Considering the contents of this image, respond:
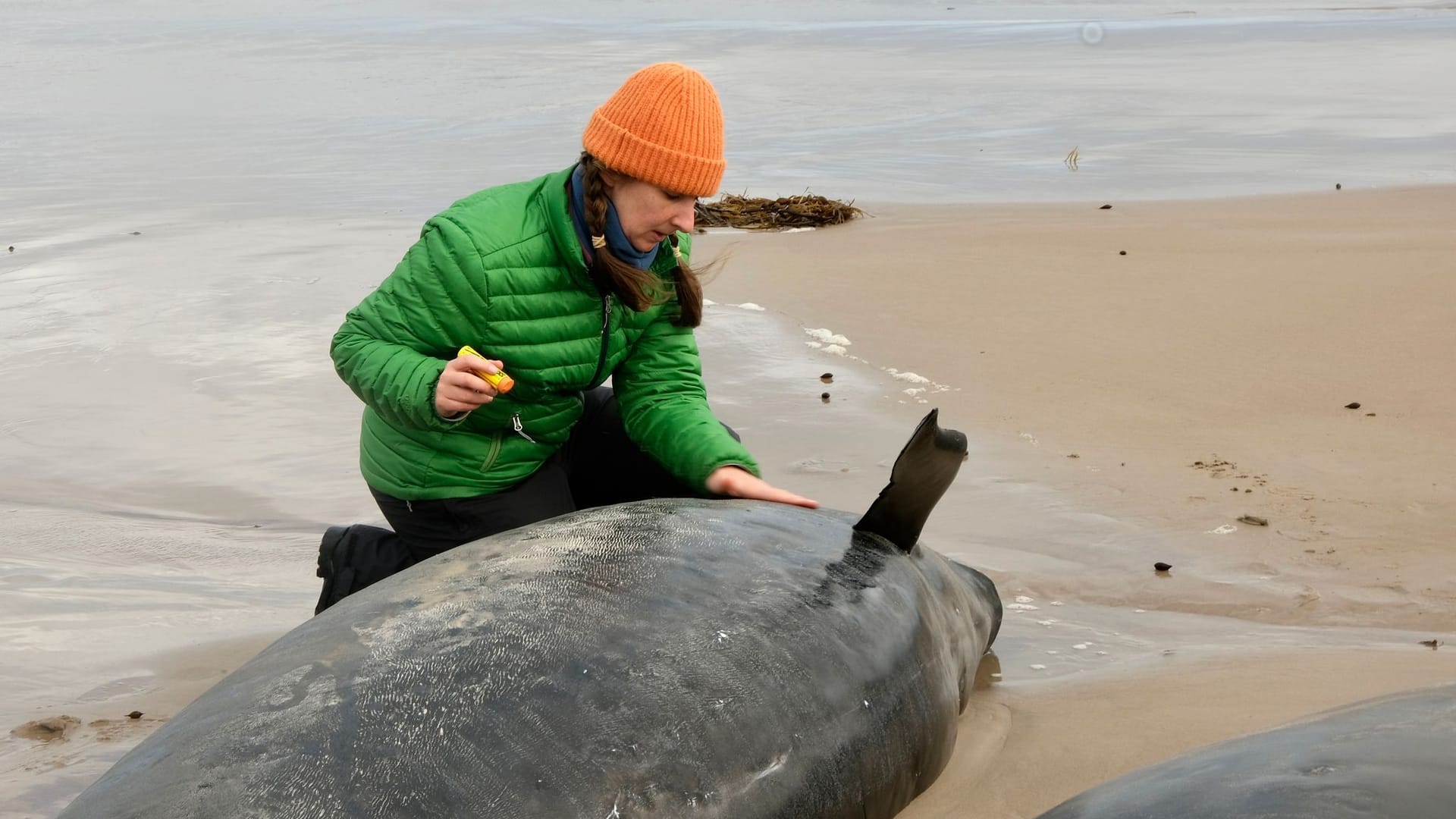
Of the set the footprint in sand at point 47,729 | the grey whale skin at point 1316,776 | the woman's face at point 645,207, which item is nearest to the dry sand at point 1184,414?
the grey whale skin at point 1316,776

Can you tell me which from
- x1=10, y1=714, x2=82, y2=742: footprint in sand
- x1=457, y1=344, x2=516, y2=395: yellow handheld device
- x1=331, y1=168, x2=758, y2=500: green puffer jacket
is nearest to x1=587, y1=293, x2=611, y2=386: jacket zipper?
x1=331, y1=168, x2=758, y2=500: green puffer jacket

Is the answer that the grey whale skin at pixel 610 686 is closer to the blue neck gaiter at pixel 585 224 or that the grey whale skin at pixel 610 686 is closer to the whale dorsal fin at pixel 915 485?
the whale dorsal fin at pixel 915 485

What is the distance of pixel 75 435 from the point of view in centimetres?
655

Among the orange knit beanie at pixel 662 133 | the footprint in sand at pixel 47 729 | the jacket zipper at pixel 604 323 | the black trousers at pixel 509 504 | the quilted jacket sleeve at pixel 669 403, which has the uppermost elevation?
the orange knit beanie at pixel 662 133

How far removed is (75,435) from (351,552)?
2.66m

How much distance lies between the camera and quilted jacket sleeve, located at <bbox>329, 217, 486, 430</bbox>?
3.98 meters

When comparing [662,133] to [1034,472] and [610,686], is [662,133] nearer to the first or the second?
[610,686]

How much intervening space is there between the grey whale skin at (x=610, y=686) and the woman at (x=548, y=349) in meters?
0.58

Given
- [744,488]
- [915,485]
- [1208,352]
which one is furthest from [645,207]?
[1208,352]

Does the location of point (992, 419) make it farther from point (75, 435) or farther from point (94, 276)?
point (94, 276)

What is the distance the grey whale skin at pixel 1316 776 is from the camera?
7.65 feet

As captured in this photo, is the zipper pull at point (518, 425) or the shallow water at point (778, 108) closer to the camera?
the zipper pull at point (518, 425)

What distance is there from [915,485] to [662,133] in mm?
1058

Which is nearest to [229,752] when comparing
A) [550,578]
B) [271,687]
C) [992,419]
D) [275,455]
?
[271,687]
